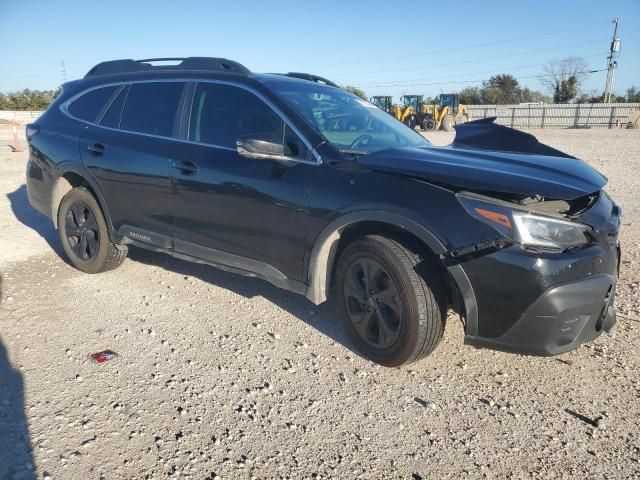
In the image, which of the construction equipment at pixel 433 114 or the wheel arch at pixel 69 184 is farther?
the construction equipment at pixel 433 114

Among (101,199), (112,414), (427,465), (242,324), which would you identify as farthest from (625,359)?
(101,199)

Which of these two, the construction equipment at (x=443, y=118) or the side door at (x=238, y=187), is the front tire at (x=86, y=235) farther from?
the construction equipment at (x=443, y=118)

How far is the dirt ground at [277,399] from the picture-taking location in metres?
2.25

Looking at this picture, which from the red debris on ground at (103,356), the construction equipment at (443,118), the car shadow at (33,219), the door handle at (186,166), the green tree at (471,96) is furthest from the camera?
the green tree at (471,96)

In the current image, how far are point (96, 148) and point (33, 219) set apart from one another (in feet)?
11.1

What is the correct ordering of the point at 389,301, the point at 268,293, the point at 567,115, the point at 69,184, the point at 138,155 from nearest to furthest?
1. the point at 389,301
2. the point at 138,155
3. the point at 268,293
4. the point at 69,184
5. the point at 567,115

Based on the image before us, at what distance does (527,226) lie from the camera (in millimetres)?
2438

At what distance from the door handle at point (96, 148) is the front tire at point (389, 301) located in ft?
8.33

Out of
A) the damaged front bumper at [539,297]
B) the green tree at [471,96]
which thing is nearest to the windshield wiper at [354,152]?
the damaged front bumper at [539,297]

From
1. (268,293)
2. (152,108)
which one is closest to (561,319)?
(268,293)

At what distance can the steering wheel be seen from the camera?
129 inches

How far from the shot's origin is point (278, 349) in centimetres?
330

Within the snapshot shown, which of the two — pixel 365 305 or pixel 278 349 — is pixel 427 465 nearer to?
pixel 365 305

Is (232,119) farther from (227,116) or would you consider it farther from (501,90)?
(501,90)
